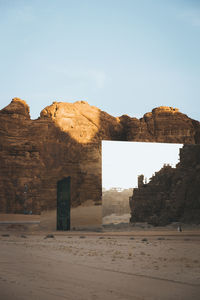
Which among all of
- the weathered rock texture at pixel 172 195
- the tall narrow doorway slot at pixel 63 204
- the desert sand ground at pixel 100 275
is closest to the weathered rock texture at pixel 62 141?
the tall narrow doorway slot at pixel 63 204

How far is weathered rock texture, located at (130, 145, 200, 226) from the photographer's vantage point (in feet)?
57.6

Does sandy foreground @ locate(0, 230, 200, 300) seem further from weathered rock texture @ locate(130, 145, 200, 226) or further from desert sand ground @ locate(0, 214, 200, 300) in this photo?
weathered rock texture @ locate(130, 145, 200, 226)

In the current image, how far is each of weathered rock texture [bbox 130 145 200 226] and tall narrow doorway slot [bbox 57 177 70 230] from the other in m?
2.82

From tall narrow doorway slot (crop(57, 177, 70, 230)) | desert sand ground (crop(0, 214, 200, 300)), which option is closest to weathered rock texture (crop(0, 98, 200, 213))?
tall narrow doorway slot (crop(57, 177, 70, 230))

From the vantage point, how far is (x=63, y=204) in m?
17.7

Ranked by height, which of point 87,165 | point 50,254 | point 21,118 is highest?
point 21,118

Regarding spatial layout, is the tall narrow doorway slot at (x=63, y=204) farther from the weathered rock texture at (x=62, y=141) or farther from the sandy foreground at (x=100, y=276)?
the sandy foreground at (x=100, y=276)

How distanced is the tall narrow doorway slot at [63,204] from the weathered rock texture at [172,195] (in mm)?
2819

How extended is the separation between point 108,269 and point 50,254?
232cm

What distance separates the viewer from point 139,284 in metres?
4.83

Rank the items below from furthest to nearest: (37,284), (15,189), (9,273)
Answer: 1. (15,189)
2. (9,273)
3. (37,284)

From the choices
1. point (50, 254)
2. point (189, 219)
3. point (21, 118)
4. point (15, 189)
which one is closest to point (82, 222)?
point (189, 219)

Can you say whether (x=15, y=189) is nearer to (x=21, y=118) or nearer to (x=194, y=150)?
(x=21, y=118)

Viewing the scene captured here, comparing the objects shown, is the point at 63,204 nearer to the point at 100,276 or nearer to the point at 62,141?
the point at 62,141
